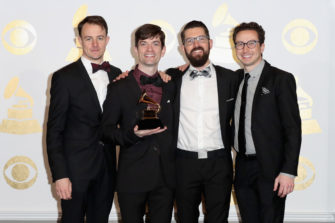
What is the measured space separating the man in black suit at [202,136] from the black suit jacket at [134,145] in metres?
0.27

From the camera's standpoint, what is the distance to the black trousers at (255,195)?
2.95 meters

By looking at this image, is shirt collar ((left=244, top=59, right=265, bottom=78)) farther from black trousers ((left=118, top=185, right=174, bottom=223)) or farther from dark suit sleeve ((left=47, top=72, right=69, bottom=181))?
dark suit sleeve ((left=47, top=72, right=69, bottom=181))

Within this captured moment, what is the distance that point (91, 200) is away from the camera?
10.0 ft

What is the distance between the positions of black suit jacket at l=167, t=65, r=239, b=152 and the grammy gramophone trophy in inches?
17.3

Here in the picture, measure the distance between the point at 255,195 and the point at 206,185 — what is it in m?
0.42

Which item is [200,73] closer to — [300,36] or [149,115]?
[149,115]

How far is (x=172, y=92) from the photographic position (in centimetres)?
305

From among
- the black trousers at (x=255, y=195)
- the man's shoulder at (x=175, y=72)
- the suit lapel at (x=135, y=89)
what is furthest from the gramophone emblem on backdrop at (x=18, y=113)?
the black trousers at (x=255, y=195)

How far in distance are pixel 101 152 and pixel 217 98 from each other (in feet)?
3.61

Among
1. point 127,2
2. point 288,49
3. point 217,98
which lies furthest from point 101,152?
point 288,49

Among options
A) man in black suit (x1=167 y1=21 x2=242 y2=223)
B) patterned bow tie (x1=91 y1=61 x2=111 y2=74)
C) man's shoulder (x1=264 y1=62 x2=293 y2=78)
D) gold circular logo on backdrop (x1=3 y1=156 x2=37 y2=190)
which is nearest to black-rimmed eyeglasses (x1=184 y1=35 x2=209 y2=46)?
man in black suit (x1=167 y1=21 x2=242 y2=223)

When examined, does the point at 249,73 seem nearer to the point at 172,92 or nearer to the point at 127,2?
the point at 172,92

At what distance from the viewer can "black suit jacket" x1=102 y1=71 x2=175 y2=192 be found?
2828mm

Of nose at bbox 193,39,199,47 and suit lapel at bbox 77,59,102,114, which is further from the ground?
nose at bbox 193,39,199,47
